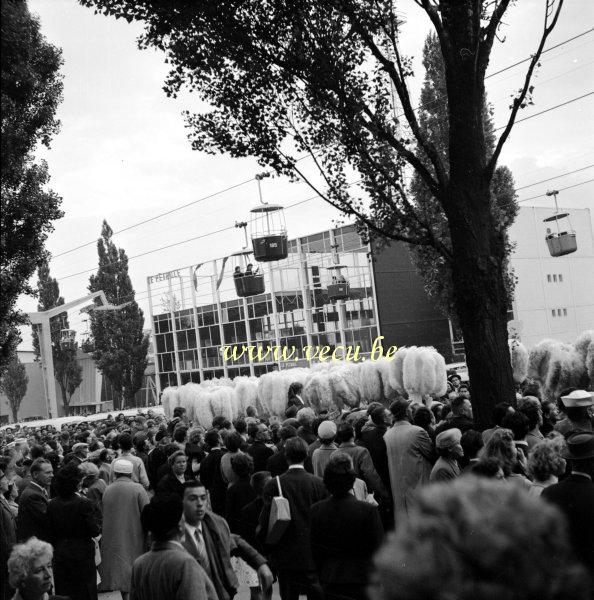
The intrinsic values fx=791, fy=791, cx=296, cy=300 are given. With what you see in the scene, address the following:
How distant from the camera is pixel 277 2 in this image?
333 inches

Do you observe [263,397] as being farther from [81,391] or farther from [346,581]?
[81,391]

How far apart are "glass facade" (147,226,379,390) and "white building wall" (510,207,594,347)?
31.0 feet

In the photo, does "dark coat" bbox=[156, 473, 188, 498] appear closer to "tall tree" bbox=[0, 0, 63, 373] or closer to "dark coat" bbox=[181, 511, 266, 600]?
"dark coat" bbox=[181, 511, 266, 600]

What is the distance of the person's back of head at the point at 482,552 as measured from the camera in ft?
6.50

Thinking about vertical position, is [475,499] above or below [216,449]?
above

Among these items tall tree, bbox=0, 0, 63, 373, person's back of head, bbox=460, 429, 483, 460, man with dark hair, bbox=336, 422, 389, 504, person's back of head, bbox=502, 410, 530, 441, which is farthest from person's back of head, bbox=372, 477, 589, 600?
man with dark hair, bbox=336, 422, 389, 504

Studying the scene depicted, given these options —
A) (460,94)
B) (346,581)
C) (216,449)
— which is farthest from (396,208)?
(346,581)

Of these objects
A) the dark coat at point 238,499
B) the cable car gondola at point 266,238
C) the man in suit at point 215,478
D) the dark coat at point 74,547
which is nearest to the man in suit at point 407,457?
the dark coat at point 238,499

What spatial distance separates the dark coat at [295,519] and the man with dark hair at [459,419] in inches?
92.9

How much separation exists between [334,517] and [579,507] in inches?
60.7

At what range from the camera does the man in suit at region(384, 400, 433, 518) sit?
26.3 ft

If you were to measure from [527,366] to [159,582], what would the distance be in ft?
42.8

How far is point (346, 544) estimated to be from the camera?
509 cm

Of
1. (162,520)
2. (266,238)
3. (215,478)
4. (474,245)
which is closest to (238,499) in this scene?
(215,478)
